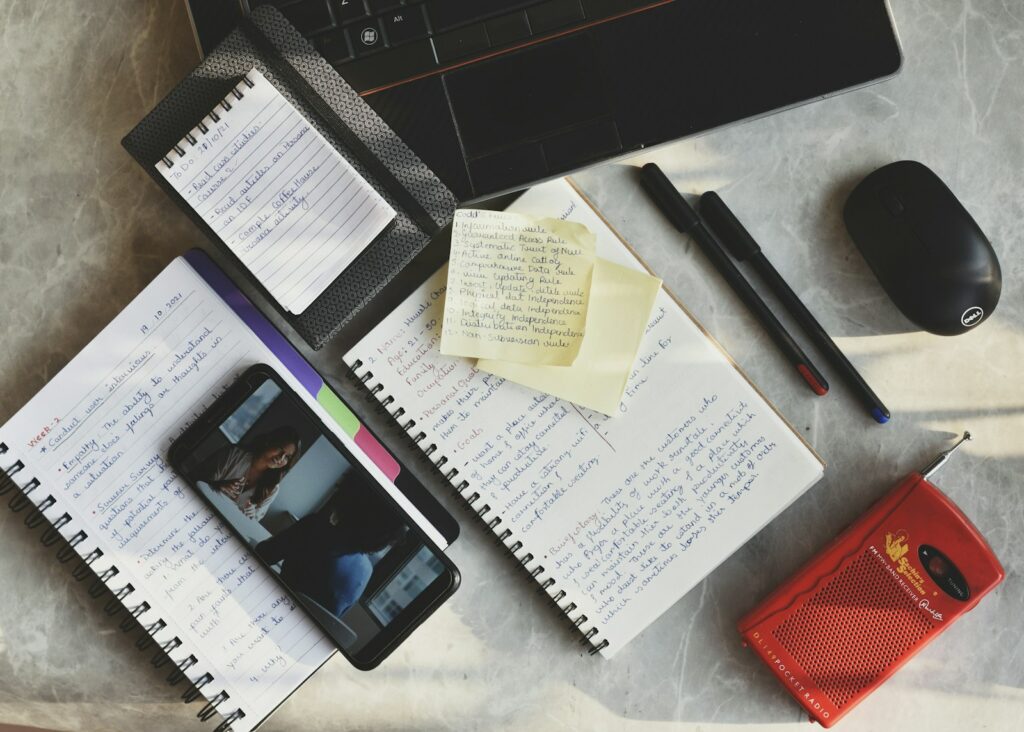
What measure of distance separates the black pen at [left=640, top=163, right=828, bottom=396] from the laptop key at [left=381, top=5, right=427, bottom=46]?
0.75ft

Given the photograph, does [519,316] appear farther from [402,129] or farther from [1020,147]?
[1020,147]

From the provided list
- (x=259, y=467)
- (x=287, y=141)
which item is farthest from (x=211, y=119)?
(x=259, y=467)

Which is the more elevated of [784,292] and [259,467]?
[259,467]

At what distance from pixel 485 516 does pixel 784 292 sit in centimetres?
33

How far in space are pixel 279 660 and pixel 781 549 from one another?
445mm

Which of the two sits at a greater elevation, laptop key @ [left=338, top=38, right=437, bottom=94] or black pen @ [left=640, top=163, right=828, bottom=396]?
laptop key @ [left=338, top=38, right=437, bottom=94]

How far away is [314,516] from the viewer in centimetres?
69

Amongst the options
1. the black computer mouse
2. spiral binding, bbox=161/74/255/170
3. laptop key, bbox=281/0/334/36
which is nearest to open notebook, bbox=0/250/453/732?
spiral binding, bbox=161/74/255/170

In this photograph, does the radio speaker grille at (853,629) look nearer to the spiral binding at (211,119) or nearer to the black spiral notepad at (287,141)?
the black spiral notepad at (287,141)

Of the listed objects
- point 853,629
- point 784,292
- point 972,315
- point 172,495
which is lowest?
point 853,629

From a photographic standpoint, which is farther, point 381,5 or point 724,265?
point 724,265

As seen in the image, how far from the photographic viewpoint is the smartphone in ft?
2.24

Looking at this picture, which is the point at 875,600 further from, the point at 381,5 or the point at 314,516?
the point at 381,5

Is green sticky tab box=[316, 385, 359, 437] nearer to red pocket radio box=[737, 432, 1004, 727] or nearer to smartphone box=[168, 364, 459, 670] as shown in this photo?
smartphone box=[168, 364, 459, 670]
